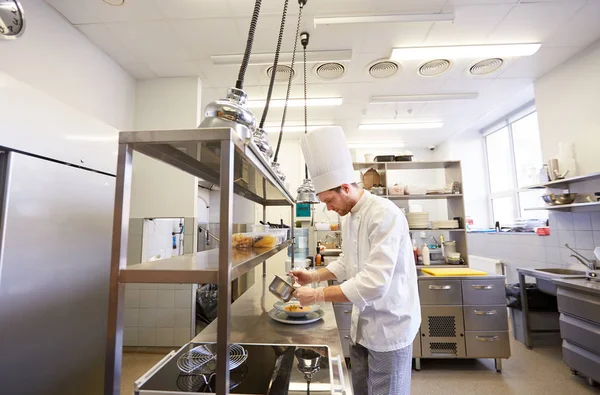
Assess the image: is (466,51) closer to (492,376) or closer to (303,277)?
(303,277)

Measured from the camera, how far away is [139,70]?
3301 millimetres

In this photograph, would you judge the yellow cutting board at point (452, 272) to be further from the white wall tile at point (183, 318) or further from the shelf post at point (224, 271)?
the shelf post at point (224, 271)

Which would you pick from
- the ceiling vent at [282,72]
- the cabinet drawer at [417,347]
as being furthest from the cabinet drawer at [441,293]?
the ceiling vent at [282,72]

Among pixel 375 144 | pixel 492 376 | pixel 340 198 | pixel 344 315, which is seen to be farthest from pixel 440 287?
pixel 375 144

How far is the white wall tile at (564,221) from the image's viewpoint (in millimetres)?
3209

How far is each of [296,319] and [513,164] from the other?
16.6 ft

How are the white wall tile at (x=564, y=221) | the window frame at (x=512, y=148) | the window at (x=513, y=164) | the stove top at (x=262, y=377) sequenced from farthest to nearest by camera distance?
the window frame at (x=512, y=148), the window at (x=513, y=164), the white wall tile at (x=564, y=221), the stove top at (x=262, y=377)

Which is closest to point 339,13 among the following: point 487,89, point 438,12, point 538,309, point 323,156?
point 438,12

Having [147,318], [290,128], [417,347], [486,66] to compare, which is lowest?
[417,347]

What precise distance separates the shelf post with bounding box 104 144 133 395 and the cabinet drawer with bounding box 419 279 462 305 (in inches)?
116

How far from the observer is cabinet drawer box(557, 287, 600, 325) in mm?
2336

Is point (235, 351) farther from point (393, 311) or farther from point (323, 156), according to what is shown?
point (323, 156)

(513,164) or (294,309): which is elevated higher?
(513,164)

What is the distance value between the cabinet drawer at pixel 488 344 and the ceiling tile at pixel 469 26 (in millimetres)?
2963
